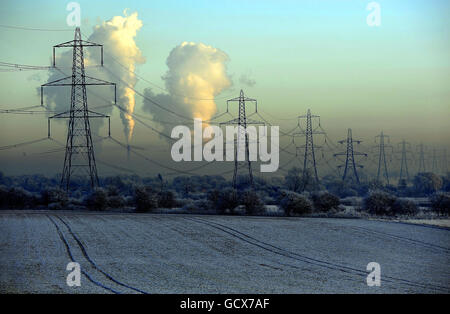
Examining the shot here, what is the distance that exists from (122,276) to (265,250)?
1600 cm

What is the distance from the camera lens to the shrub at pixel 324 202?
7706 cm

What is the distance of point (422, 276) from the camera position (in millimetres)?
30625

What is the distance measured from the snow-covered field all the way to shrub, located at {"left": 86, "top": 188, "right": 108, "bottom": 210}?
449 inches

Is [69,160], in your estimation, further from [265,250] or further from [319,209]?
[319,209]

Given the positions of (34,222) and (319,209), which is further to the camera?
(319,209)

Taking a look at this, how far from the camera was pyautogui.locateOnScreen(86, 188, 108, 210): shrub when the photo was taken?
74.3 meters

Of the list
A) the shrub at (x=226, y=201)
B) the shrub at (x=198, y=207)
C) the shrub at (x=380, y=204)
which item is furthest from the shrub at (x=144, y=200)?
the shrub at (x=380, y=204)

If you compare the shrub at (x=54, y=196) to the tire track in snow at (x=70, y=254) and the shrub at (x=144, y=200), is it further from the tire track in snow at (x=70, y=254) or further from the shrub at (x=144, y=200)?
the tire track in snow at (x=70, y=254)

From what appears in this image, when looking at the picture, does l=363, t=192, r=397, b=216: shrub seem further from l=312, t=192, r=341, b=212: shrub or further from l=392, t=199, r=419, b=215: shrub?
l=312, t=192, r=341, b=212: shrub

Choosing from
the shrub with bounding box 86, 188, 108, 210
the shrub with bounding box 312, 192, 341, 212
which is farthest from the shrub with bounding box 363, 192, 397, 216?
the shrub with bounding box 86, 188, 108, 210

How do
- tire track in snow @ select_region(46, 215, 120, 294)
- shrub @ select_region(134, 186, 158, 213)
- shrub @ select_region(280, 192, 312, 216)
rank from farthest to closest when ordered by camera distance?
shrub @ select_region(134, 186, 158, 213) < shrub @ select_region(280, 192, 312, 216) < tire track in snow @ select_region(46, 215, 120, 294)

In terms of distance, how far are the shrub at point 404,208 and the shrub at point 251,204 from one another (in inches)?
814

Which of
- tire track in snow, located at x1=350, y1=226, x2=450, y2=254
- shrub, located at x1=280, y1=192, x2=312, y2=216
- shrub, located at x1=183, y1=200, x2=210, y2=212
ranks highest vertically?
shrub, located at x1=280, y1=192, x2=312, y2=216
